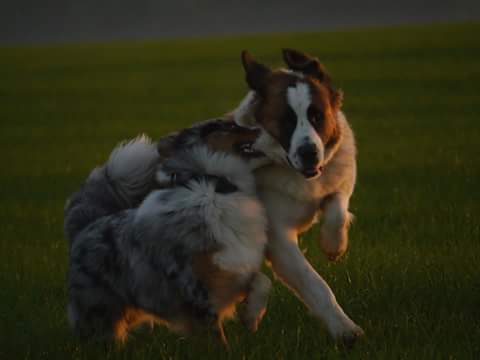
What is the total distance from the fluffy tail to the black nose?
102 centimetres

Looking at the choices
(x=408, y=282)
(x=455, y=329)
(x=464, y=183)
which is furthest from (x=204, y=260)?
(x=464, y=183)

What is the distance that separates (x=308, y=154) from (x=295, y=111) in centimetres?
29

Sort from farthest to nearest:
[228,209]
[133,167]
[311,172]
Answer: [133,167] < [311,172] < [228,209]

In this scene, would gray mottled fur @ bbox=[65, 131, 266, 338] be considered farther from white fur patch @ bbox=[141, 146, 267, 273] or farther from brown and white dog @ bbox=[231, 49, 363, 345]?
brown and white dog @ bbox=[231, 49, 363, 345]

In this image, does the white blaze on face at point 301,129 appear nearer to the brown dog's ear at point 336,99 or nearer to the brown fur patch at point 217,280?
the brown dog's ear at point 336,99

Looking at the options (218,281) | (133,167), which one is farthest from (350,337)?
(133,167)

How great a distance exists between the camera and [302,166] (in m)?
5.32

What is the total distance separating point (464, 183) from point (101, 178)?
6504mm

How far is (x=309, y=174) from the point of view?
5406 millimetres

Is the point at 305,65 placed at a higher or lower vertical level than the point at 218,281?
higher

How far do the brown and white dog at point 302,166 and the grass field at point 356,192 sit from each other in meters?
0.41

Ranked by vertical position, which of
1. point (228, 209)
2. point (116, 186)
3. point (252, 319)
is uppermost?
point (228, 209)

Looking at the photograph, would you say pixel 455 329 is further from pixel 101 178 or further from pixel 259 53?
pixel 259 53

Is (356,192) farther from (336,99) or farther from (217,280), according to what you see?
(217,280)
